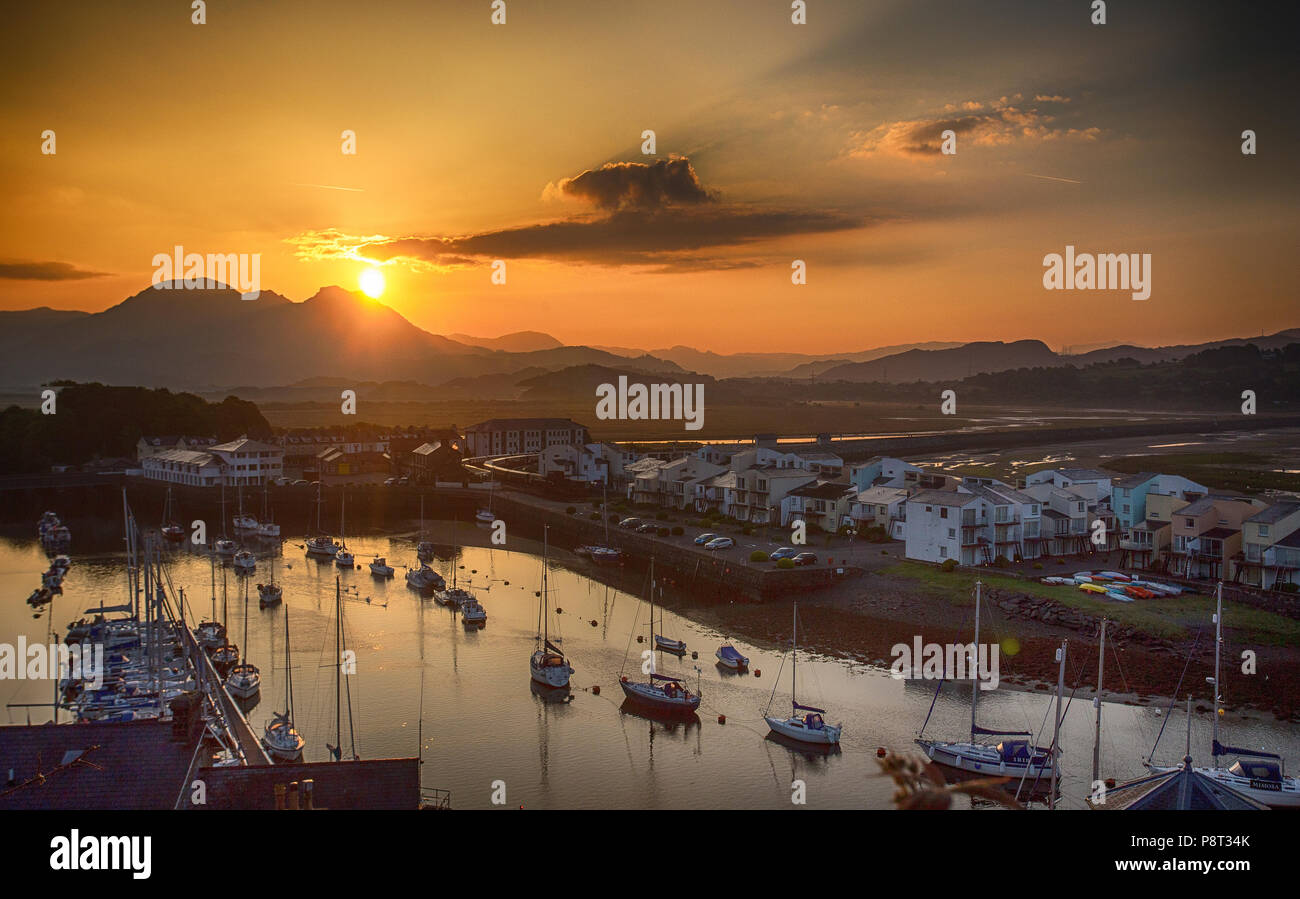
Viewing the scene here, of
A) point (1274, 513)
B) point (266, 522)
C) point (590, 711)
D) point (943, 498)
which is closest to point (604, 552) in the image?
point (943, 498)

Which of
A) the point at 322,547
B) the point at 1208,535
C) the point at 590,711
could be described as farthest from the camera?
the point at 322,547

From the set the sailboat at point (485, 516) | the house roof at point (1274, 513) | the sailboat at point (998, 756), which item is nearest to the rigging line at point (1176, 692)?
the sailboat at point (998, 756)

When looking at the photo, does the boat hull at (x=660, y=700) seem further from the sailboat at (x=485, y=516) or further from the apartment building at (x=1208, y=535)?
the sailboat at (x=485, y=516)

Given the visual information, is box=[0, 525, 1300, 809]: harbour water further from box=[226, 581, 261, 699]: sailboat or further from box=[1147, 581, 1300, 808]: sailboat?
box=[1147, 581, 1300, 808]: sailboat

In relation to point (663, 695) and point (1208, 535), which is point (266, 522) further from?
point (1208, 535)

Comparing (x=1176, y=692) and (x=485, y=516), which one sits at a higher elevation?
(x=485, y=516)

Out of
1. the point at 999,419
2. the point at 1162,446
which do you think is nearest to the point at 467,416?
the point at 999,419
